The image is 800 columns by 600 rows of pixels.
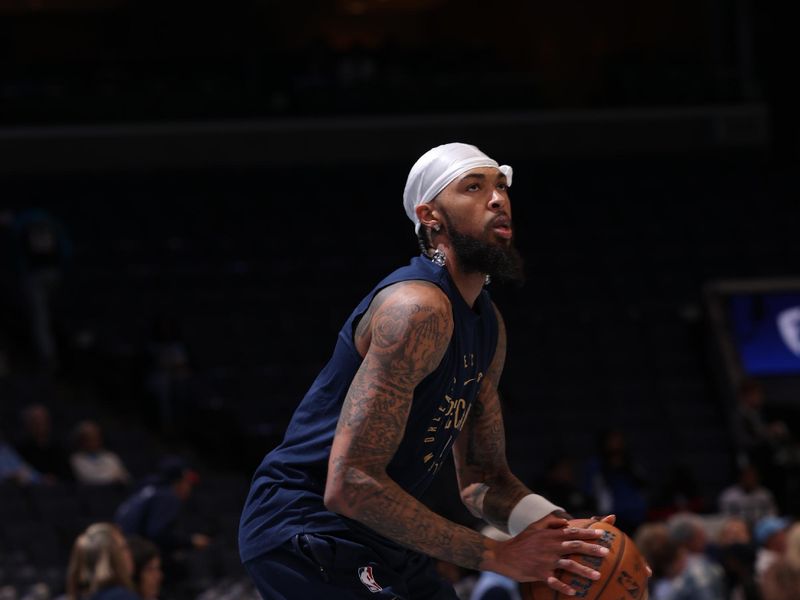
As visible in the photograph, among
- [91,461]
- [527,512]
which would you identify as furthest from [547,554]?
[91,461]

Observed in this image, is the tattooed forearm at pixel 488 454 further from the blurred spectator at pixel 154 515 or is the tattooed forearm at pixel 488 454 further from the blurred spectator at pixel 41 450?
the blurred spectator at pixel 41 450

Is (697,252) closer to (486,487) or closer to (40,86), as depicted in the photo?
(40,86)

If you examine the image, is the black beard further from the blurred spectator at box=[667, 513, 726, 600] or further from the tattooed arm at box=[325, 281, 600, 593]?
the blurred spectator at box=[667, 513, 726, 600]

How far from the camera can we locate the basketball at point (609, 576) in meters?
2.83

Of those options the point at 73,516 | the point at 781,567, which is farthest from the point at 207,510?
the point at 781,567

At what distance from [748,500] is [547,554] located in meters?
7.55

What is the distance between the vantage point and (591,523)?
9.61 feet

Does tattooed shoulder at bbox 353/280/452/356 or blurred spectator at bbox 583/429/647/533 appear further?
blurred spectator at bbox 583/429/647/533

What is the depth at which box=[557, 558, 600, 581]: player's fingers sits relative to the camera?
281 centimetres

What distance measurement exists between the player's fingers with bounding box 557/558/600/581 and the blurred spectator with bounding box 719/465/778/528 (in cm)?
733

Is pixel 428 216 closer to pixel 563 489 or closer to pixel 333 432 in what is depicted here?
pixel 333 432

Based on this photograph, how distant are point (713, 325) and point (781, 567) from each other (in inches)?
314

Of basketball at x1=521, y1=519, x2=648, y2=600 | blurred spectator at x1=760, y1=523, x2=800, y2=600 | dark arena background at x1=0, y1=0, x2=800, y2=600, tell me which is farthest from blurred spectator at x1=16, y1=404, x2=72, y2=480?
basketball at x1=521, y1=519, x2=648, y2=600

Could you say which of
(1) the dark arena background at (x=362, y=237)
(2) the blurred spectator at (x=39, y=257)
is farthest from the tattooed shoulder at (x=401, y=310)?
(2) the blurred spectator at (x=39, y=257)
